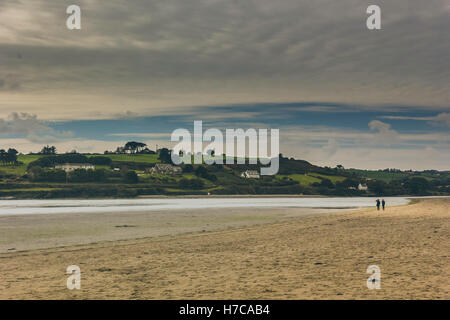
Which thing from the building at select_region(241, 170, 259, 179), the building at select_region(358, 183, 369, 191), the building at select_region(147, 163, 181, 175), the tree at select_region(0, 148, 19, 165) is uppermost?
the tree at select_region(0, 148, 19, 165)

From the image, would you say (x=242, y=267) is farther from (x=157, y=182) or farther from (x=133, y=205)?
(x=157, y=182)

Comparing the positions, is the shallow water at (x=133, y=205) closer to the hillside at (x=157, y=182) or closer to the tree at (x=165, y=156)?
the hillside at (x=157, y=182)

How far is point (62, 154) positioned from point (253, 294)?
631 ft

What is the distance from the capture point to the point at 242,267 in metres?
19.2

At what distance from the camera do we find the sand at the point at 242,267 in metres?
14.6

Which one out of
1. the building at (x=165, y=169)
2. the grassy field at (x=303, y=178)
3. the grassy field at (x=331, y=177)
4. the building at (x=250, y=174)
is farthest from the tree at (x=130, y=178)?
the grassy field at (x=331, y=177)

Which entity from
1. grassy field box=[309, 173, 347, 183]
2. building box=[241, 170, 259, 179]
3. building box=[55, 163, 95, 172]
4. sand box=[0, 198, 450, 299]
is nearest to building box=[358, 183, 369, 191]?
grassy field box=[309, 173, 347, 183]

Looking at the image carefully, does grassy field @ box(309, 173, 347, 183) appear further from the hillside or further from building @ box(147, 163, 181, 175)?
building @ box(147, 163, 181, 175)

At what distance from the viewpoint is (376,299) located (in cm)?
1313

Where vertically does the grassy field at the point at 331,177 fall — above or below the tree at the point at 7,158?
below

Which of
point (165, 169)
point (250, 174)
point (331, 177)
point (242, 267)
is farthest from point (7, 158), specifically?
point (242, 267)

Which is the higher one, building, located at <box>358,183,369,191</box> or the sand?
the sand

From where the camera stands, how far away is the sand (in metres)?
14.6
